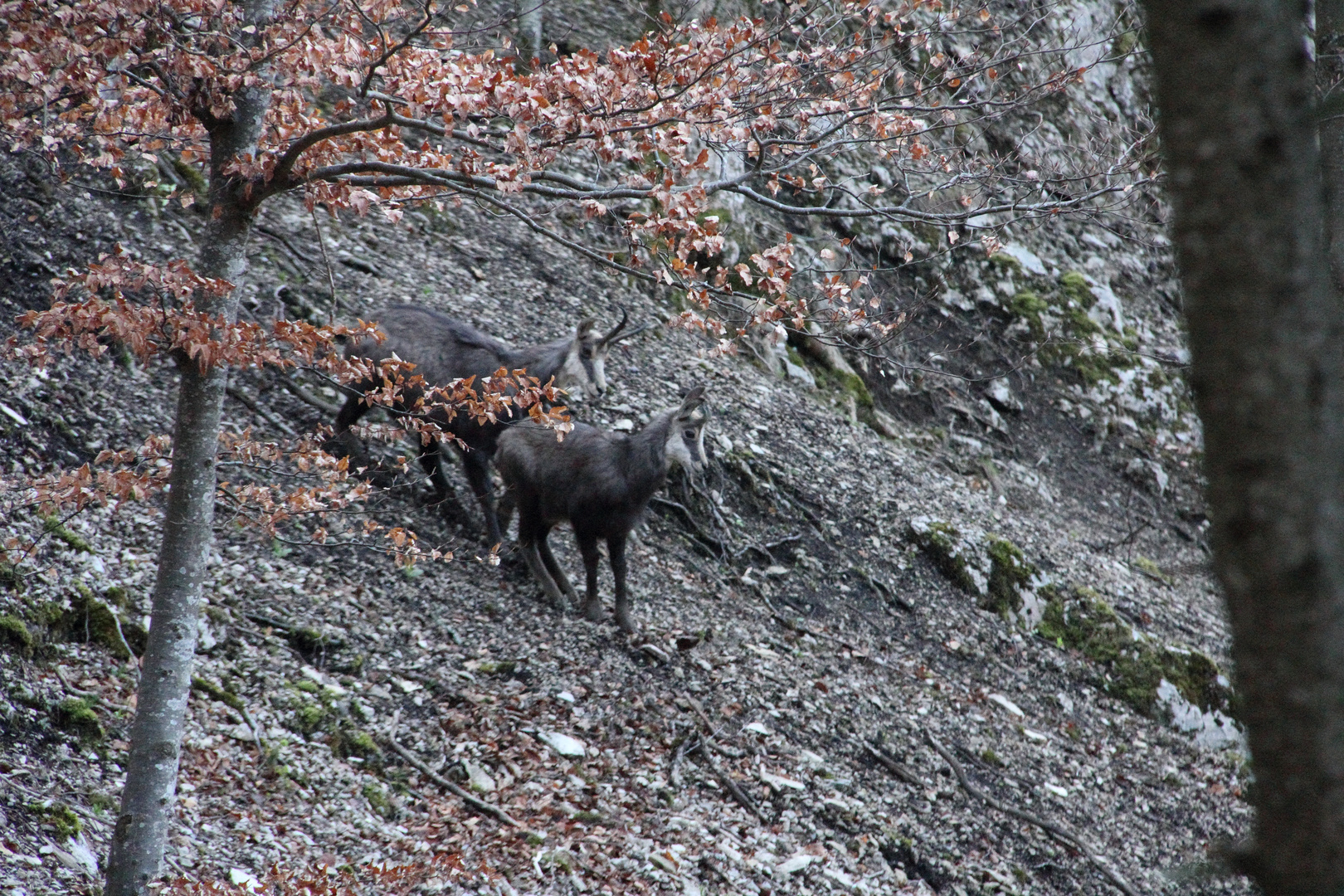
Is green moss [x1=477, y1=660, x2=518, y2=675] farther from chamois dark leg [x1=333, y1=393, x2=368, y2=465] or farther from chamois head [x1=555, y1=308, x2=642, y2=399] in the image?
chamois head [x1=555, y1=308, x2=642, y2=399]

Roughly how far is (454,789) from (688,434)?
11.6ft

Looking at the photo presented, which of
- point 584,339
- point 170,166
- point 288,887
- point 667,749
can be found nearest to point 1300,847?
point 288,887

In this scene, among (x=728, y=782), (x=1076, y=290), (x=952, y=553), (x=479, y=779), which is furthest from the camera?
(x=1076, y=290)

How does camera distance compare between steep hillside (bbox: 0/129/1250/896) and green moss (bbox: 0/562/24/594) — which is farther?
steep hillside (bbox: 0/129/1250/896)

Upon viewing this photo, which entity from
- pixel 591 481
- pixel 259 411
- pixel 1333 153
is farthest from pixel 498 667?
pixel 1333 153

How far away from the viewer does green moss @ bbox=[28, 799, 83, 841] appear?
4.00 m

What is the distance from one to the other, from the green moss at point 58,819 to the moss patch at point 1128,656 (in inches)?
350

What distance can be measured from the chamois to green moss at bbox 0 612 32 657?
3.75m

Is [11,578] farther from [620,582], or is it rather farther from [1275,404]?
[1275,404]

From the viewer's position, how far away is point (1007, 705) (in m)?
8.86

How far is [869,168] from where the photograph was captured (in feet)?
46.7

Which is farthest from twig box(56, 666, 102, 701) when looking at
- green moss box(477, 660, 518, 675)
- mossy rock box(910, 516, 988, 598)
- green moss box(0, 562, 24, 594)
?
mossy rock box(910, 516, 988, 598)

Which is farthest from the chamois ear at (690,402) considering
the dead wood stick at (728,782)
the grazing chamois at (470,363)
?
the dead wood stick at (728,782)

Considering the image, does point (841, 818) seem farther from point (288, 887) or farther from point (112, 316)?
point (112, 316)
